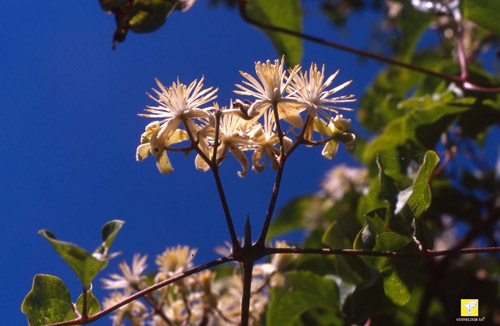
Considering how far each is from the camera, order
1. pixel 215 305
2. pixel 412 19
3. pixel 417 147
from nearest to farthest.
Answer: pixel 215 305 < pixel 417 147 < pixel 412 19

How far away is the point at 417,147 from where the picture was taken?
4.68ft

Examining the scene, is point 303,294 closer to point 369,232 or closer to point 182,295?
point 182,295

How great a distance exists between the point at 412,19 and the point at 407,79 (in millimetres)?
289

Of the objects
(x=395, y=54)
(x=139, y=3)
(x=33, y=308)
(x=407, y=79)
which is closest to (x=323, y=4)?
(x=395, y=54)

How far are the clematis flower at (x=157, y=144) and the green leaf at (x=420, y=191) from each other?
0.34 meters

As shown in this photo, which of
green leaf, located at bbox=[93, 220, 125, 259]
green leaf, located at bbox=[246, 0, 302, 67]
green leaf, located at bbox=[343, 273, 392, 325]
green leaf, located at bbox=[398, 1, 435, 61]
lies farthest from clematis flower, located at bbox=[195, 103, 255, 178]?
green leaf, located at bbox=[398, 1, 435, 61]

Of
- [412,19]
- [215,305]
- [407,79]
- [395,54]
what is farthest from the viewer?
[395,54]

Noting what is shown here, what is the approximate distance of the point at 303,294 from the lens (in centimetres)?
120

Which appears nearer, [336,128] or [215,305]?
[336,128]

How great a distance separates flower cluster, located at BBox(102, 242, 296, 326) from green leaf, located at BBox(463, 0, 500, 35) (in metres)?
0.72

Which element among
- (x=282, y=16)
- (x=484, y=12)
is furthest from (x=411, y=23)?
(x=282, y=16)

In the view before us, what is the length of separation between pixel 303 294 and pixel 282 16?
667mm

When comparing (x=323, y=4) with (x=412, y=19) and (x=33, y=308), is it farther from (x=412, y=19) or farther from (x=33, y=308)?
(x=33, y=308)

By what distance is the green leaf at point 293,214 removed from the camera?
2232mm
